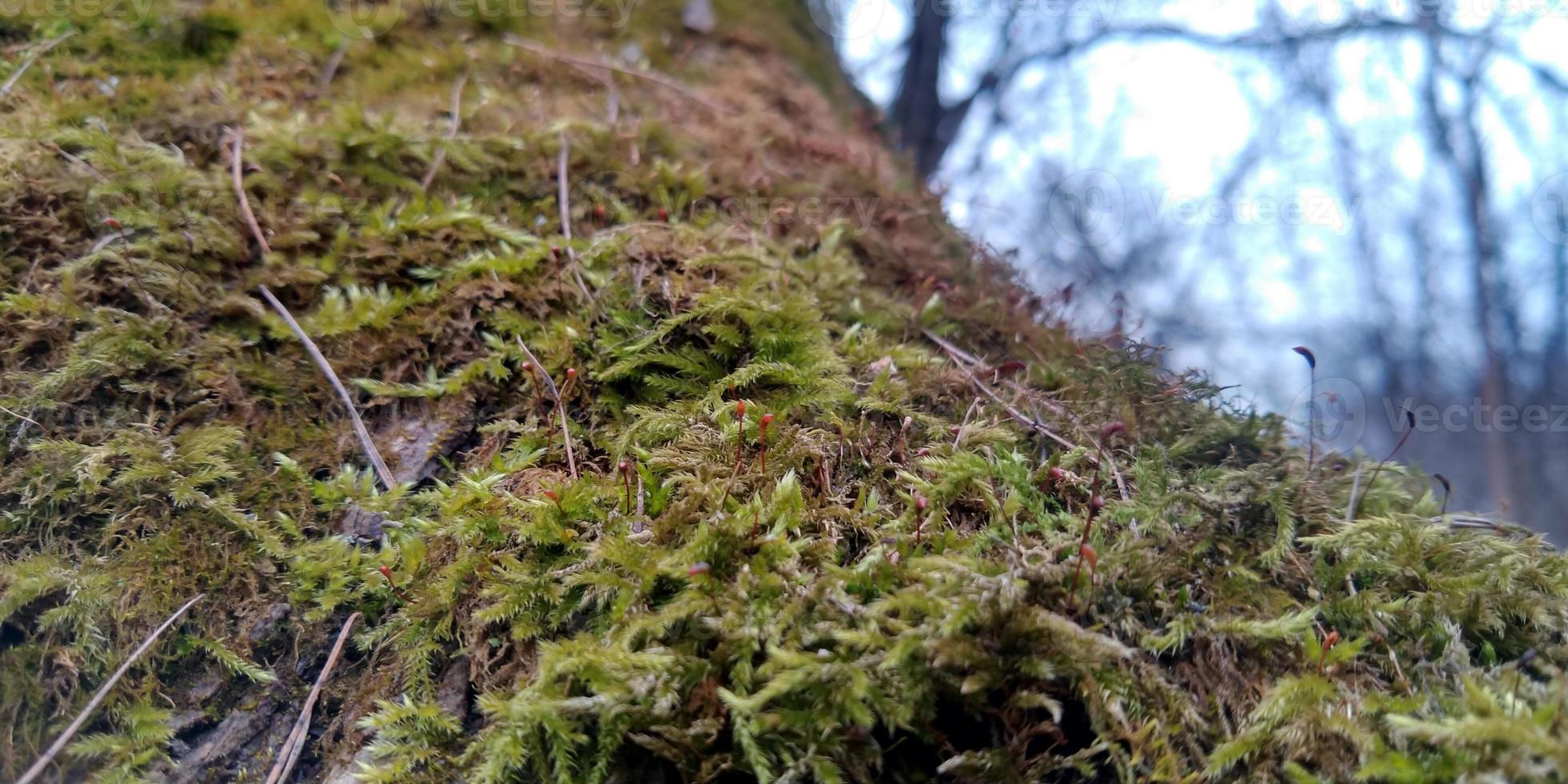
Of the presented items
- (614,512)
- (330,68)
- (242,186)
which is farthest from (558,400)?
(330,68)

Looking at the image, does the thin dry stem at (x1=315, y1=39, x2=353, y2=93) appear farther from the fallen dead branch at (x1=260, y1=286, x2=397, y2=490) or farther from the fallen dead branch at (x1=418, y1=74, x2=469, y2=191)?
the fallen dead branch at (x1=260, y1=286, x2=397, y2=490)

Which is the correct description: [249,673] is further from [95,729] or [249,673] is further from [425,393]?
[425,393]

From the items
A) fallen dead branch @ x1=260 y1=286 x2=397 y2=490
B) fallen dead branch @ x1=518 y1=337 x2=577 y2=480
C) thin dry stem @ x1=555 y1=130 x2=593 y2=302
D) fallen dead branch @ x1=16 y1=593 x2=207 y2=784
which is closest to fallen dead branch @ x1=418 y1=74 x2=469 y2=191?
thin dry stem @ x1=555 y1=130 x2=593 y2=302

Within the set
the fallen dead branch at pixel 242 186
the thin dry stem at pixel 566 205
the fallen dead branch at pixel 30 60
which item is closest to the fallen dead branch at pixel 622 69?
the thin dry stem at pixel 566 205

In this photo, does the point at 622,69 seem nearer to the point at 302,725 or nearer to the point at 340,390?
the point at 340,390

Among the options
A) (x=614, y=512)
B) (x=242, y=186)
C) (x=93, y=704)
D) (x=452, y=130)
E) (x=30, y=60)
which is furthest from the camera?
(x=452, y=130)

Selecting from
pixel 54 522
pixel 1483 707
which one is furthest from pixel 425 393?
pixel 1483 707
